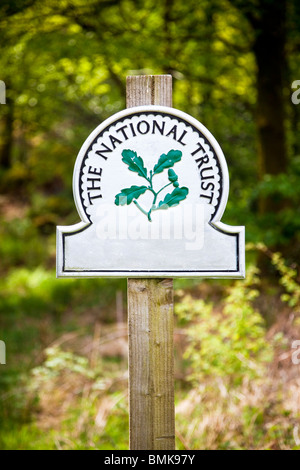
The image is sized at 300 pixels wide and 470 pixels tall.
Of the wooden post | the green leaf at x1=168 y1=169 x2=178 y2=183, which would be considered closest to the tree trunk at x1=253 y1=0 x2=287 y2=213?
the wooden post

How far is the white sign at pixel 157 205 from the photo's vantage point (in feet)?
7.22

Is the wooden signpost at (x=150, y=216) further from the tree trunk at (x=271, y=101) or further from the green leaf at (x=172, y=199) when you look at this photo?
the tree trunk at (x=271, y=101)

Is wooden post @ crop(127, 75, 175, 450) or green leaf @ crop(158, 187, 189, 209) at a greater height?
green leaf @ crop(158, 187, 189, 209)

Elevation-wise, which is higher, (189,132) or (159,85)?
(159,85)

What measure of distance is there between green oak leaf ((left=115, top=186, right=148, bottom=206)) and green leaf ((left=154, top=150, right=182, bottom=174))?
11cm

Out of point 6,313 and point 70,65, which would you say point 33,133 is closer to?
point 70,65

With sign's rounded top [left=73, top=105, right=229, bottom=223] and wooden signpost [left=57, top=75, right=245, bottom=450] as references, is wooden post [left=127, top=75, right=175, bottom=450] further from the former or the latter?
sign's rounded top [left=73, top=105, right=229, bottom=223]

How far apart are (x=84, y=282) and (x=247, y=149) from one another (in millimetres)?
3438

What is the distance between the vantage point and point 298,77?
7414 mm

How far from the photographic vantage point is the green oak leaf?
2.20 m

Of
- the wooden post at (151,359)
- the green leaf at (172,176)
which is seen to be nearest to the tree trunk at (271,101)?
the wooden post at (151,359)

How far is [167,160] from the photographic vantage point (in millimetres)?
2197

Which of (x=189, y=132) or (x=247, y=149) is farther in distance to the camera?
(x=247, y=149)

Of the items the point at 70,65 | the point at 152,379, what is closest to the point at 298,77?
the point at 70,65
